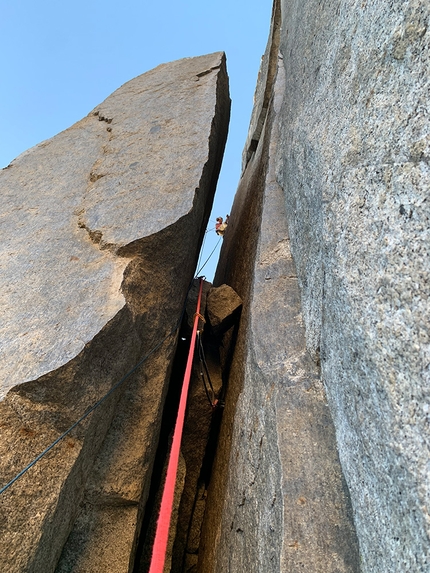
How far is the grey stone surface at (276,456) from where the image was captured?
4.46ft

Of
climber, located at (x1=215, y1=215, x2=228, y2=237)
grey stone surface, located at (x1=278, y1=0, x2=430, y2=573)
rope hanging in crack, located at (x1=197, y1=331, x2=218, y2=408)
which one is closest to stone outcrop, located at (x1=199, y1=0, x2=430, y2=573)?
grey stone surface, located at (x1=278, y1=0, x2=430, y2=573)

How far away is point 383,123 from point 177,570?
8.59ft

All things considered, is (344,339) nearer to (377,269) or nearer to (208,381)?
(377,269)

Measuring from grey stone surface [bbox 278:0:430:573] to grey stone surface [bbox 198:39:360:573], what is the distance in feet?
0.30

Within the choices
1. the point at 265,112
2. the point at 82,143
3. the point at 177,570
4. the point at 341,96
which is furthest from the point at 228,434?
the point at 265,112

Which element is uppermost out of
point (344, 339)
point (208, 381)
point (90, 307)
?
point (208, 381)

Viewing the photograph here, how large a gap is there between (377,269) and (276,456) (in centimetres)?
81

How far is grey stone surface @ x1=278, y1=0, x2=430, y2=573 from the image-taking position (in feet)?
3.35

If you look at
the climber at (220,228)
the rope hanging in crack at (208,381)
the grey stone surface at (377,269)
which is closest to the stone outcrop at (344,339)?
the grey stone surface at (377,269)

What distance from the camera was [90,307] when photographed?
2.04 metres

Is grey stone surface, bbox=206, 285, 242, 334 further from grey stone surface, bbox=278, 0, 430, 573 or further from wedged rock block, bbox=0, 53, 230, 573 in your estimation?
grey stone surface, bbox=278, 0, 430, 573

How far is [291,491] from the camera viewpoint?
4.77 ft

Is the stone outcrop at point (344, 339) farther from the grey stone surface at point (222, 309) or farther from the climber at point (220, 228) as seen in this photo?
the climber at point (220, 228)

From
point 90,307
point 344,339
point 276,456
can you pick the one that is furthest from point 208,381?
point 344,339
